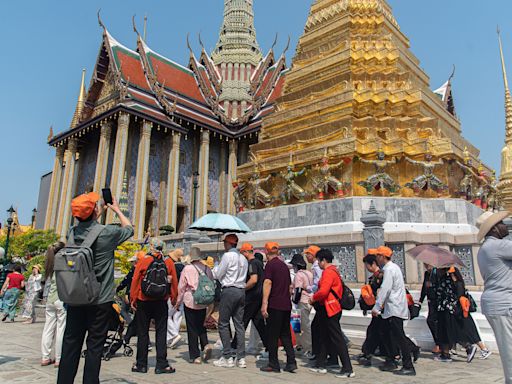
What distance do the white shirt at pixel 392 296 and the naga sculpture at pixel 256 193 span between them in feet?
27.1

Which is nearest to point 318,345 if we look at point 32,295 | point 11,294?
point 32,295

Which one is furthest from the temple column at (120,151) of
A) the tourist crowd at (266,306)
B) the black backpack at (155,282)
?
the black backpack at (155,282)

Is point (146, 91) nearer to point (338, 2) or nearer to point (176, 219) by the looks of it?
point (176, 219)

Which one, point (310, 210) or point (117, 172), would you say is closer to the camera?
point (310, 210)

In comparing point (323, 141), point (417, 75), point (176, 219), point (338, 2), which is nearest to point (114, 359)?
point (323, 141)

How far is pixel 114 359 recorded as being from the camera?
5.38m

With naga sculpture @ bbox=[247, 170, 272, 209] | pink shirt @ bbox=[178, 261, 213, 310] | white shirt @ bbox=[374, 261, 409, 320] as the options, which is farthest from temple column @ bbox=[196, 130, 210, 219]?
white shirt @ bbox=[374, 261, 409, 320]

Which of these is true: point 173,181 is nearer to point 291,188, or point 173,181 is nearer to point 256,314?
point 291,188

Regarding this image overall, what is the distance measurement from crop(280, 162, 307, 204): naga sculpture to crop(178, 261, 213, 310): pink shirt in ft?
22.6

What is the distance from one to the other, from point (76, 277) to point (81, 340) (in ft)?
1.87

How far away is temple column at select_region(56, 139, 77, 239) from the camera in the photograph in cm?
2643

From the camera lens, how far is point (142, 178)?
24562 mm

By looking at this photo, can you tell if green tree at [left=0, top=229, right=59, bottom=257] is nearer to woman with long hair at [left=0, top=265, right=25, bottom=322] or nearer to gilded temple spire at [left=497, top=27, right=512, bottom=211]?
woman with long hair at [left=0, top=265, right=25, bottom=322]

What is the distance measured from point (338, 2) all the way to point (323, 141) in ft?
19.7
